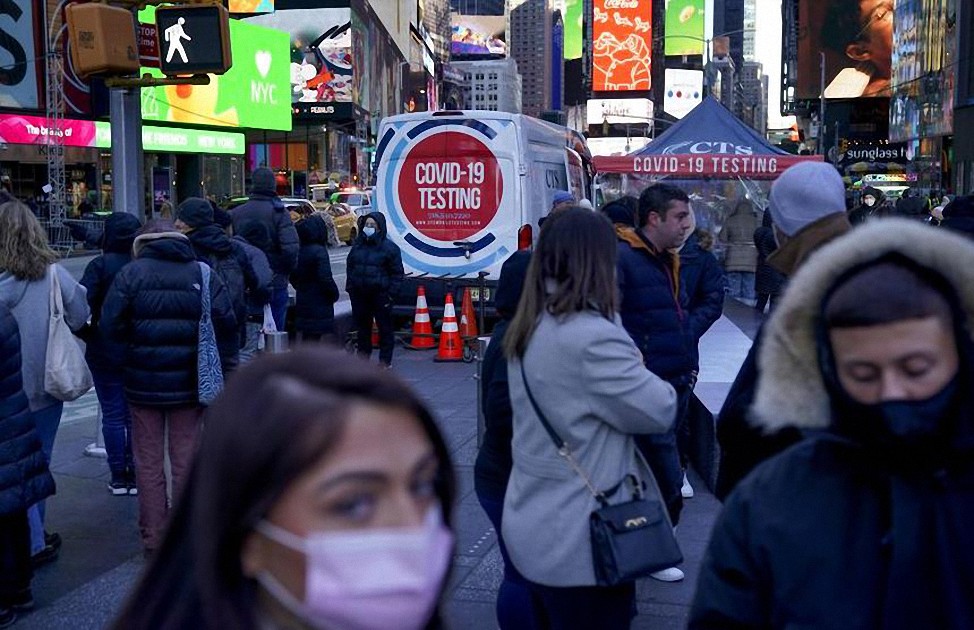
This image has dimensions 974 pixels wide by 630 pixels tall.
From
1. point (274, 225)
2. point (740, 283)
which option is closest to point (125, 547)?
point (274, 225)

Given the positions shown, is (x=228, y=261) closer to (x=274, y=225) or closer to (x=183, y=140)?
(x=274, y=225)

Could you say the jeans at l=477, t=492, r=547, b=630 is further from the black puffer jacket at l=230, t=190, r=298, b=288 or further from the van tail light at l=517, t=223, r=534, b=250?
the van tail light at l=517, t=223, r=534, b=250

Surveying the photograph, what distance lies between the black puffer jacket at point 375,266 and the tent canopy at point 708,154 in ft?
18.8

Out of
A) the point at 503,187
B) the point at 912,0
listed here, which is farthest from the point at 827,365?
the point at 912,0

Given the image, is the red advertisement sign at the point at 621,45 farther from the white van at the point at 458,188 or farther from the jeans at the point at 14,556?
the jeans at the point at 14,556

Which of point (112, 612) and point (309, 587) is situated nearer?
point (309, 587)

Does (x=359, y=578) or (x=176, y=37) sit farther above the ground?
(x=176, y=37)

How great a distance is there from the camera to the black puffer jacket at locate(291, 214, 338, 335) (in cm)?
1188

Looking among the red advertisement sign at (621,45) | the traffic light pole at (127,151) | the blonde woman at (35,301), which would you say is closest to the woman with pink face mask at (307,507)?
the blonde woman at (35,301)

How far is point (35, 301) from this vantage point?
6.50 meters

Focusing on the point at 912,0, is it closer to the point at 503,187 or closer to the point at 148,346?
the point at 503,187

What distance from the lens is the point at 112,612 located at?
19.0 ft

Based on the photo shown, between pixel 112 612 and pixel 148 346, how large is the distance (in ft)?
4.44

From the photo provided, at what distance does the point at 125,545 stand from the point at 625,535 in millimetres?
3958
